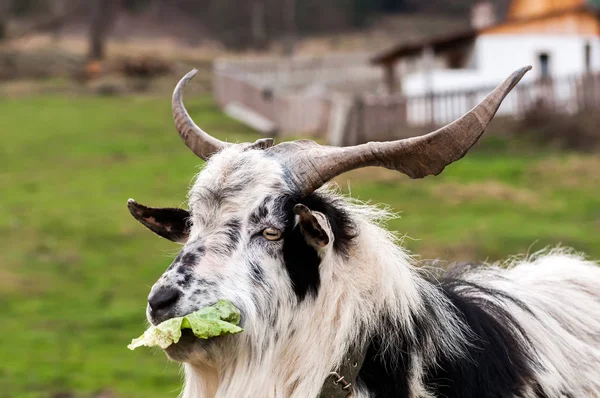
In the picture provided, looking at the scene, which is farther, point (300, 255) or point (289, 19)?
point (289, 19)

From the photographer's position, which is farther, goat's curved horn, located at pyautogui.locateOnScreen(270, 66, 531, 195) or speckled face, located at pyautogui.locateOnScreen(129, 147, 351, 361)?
goat's curved horn, located at pyautogui.locateOnScreen(270, 66, 531, 195)

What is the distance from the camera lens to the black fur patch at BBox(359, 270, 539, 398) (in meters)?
4.41

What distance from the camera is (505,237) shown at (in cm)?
1462

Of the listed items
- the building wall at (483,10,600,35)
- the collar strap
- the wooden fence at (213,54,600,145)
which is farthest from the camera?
the building wall at (483,10,600,35)

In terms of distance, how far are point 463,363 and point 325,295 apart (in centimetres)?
67

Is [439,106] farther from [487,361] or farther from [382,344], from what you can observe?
[382,344]

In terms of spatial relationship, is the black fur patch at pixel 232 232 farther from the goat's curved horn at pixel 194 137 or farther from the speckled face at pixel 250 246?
the goat's curved horn at pixel 194 137

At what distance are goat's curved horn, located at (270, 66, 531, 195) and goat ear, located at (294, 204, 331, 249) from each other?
0.57 ft

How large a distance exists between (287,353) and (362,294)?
0.41 meters

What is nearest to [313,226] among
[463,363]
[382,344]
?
[382,344]

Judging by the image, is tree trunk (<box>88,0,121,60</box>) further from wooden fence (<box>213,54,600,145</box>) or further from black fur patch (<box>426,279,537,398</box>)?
black fur patch (<box>426,279,537,398</box>)

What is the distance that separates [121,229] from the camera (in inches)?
682

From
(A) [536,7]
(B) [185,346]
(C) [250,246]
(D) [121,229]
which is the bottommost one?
(D) [121,229]

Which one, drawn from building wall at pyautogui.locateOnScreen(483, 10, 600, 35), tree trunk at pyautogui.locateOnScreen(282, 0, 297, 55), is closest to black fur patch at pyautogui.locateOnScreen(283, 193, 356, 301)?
building wall at pyautogui.locateOnScreen(483, 10, 600, 35)
